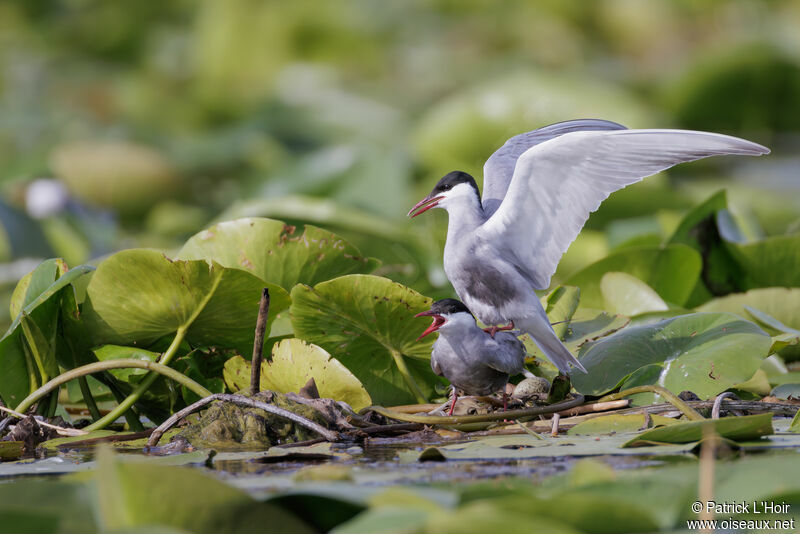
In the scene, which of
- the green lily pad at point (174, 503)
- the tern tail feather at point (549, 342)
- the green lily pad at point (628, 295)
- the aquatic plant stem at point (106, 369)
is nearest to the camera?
the green lily pad at point (174, 503)

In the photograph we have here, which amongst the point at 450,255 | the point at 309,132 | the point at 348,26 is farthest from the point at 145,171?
the point at 450,255

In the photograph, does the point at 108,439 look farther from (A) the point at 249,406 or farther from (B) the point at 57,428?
(A) the point at 249,406

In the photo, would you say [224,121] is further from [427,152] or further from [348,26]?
[427,152]

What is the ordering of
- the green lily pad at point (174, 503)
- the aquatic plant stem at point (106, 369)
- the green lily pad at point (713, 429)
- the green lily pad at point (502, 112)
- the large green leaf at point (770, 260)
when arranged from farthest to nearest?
the green lily pad at point (502, 112)
the large green leaf at point (770, 260)
the aquatic plant stem at point (106, 369)
the green lily pad at point (713, 429)
the green lily pad at point (174, 503)

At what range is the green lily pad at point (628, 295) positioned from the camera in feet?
8.34

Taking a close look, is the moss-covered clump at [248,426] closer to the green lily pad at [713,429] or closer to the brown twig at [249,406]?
the brown twig at [249,406]

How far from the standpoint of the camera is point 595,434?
190cm

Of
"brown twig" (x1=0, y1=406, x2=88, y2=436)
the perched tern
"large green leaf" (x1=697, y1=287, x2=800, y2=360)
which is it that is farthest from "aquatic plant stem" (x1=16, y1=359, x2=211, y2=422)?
"large green leaf" (x1=697, y1=287, x2=800, y2=360)

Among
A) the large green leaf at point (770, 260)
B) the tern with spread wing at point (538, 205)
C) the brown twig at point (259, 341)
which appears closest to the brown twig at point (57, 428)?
the brown twig at point (259, 341)

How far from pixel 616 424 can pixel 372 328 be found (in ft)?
1.86

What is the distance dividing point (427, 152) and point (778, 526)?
14.6 ft

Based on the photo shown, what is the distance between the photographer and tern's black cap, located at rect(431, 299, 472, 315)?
6.63ft

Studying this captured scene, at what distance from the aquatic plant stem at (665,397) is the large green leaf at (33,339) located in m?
1.17

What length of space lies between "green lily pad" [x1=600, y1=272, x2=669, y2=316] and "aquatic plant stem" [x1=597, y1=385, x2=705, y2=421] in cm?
51
